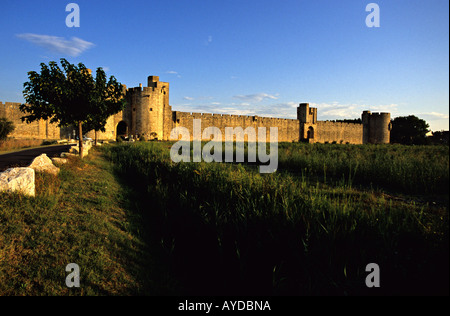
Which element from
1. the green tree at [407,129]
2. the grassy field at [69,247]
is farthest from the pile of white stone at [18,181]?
the green tree at [407,129]

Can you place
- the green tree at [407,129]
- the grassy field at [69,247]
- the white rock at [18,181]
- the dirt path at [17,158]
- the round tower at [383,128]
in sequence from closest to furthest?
the grassy field at [69,247] < the white rock at [18,181] < the dirt path at [17,158] < the round tower at [383,128] < the green tree at [407,129]

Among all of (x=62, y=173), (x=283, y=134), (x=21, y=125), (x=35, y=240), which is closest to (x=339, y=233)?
(x=35, y=240)

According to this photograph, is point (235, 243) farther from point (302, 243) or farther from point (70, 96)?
point (70, 96)

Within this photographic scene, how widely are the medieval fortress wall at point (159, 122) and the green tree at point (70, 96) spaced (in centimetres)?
2005

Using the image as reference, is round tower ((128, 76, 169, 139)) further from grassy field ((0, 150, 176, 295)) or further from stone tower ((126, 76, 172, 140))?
grassy field ((0, 150, 176, 295))

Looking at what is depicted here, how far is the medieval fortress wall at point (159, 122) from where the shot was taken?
93.9 ft

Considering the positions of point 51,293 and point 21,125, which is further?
point 21,125

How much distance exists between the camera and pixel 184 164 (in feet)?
27.7

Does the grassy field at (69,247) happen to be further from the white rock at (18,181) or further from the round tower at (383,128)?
the round tower at (383,128)

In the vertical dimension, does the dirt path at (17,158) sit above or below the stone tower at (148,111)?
below

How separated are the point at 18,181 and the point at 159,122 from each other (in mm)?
29287

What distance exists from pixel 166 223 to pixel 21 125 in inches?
1223

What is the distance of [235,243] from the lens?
3.62 m
